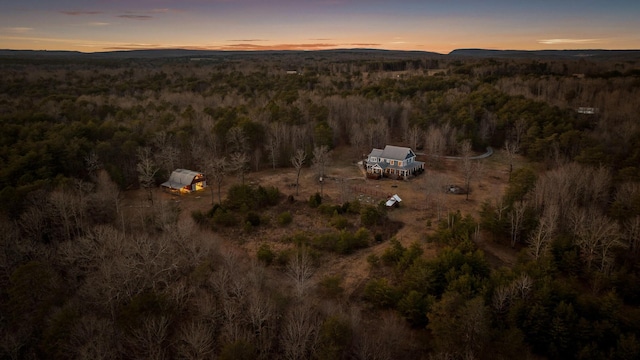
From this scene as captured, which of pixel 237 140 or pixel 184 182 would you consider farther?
pixel 237 140

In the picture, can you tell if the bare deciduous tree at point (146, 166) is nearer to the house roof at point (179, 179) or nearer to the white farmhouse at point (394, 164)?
the house roof at point (179, 179)

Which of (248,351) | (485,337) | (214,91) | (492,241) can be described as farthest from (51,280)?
(214,91)

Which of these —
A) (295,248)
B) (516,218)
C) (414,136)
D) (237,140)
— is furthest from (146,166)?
(414,136)

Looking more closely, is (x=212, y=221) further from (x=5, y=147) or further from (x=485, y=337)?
(x=485, y=337)

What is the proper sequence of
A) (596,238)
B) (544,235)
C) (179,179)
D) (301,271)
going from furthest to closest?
1. (179,179)
2. (544,235)
3. (596,238)
4. (301,271)

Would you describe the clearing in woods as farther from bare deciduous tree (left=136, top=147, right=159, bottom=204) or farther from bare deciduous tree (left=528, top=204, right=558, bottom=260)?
bare deciduous tree (left=528, top=204, right=558, bottom=260)

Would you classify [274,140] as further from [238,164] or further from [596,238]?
[596,238]
